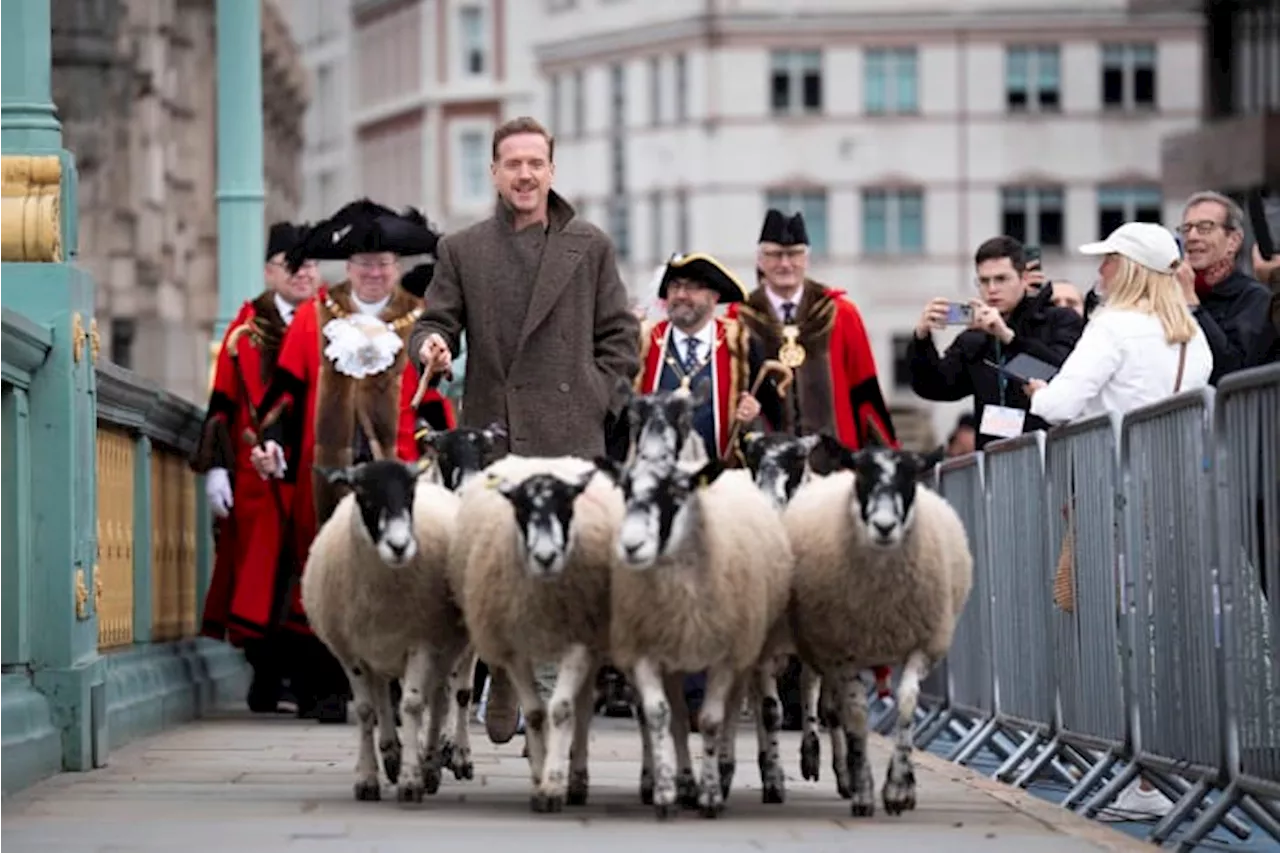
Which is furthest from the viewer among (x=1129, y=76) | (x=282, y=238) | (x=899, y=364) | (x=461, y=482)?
(x=1129, y=76)

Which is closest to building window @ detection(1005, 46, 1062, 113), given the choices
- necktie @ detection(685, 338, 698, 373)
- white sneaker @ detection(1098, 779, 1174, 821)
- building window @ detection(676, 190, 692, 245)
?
building window @ detection(676, 190, 692, 245)

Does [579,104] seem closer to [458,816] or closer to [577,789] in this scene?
[577,789]

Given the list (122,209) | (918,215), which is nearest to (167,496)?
(122,209)

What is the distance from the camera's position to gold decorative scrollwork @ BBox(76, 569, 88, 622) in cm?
1567

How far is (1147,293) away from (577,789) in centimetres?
296

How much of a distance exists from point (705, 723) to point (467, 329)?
2672 mm

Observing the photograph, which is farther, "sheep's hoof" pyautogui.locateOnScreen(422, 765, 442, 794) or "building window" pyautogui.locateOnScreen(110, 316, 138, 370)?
"building window" pyautogui.locateOnScreen(110, 316, 138, 370)

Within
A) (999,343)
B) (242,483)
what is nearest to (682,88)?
(242,483)

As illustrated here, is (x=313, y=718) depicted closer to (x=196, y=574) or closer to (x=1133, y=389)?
(x=196, y=574)

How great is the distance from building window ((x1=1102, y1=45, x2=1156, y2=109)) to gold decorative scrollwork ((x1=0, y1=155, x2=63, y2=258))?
97.9 metres

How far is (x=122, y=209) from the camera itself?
58156 mm

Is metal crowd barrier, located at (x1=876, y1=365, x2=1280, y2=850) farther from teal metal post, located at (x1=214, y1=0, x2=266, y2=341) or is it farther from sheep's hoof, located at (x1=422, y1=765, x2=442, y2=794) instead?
teal metal post, located at (x1=214, y1=0, x2=266, y2=341)

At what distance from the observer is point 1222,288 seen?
17.0m

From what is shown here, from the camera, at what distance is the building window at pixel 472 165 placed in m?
131
